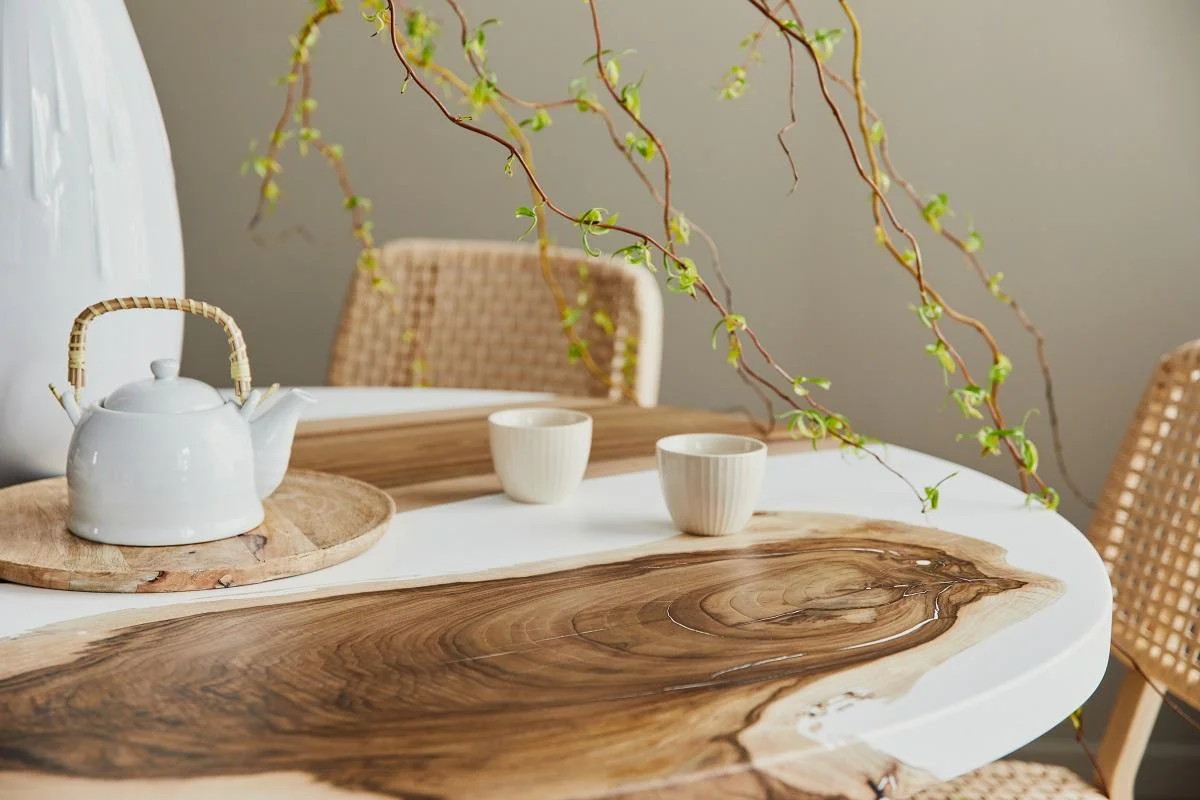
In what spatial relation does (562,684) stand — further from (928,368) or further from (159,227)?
(928,368)

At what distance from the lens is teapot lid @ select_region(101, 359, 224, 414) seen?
81 centimetres

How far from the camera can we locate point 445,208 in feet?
7.34

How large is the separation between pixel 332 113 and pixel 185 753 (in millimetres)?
1843

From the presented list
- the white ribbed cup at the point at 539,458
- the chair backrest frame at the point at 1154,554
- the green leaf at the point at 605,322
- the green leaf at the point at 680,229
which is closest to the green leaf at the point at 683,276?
the green leaf at the point at 680,229

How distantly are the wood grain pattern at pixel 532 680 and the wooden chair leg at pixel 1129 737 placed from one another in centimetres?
39

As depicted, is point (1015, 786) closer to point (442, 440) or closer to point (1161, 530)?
point (1161, 530)

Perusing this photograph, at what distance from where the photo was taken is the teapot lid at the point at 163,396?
2.66ft

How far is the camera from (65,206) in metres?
Answer: 0.92

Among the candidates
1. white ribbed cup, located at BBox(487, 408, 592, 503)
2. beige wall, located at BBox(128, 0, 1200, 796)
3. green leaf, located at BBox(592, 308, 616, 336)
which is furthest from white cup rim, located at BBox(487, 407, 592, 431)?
beige wall, located at BBox(128, 0, 1200, 796)

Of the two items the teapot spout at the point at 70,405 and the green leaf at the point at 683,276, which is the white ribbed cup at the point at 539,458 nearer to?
the green leaf at the point at 683,276

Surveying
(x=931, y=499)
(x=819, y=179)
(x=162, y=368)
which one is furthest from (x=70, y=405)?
(x=819, y=179)

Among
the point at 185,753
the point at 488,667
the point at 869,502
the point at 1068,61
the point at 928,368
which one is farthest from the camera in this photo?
the point at 928,368

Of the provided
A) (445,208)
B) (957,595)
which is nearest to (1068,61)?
(445,208)

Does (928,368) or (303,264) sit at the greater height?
(303,264)
